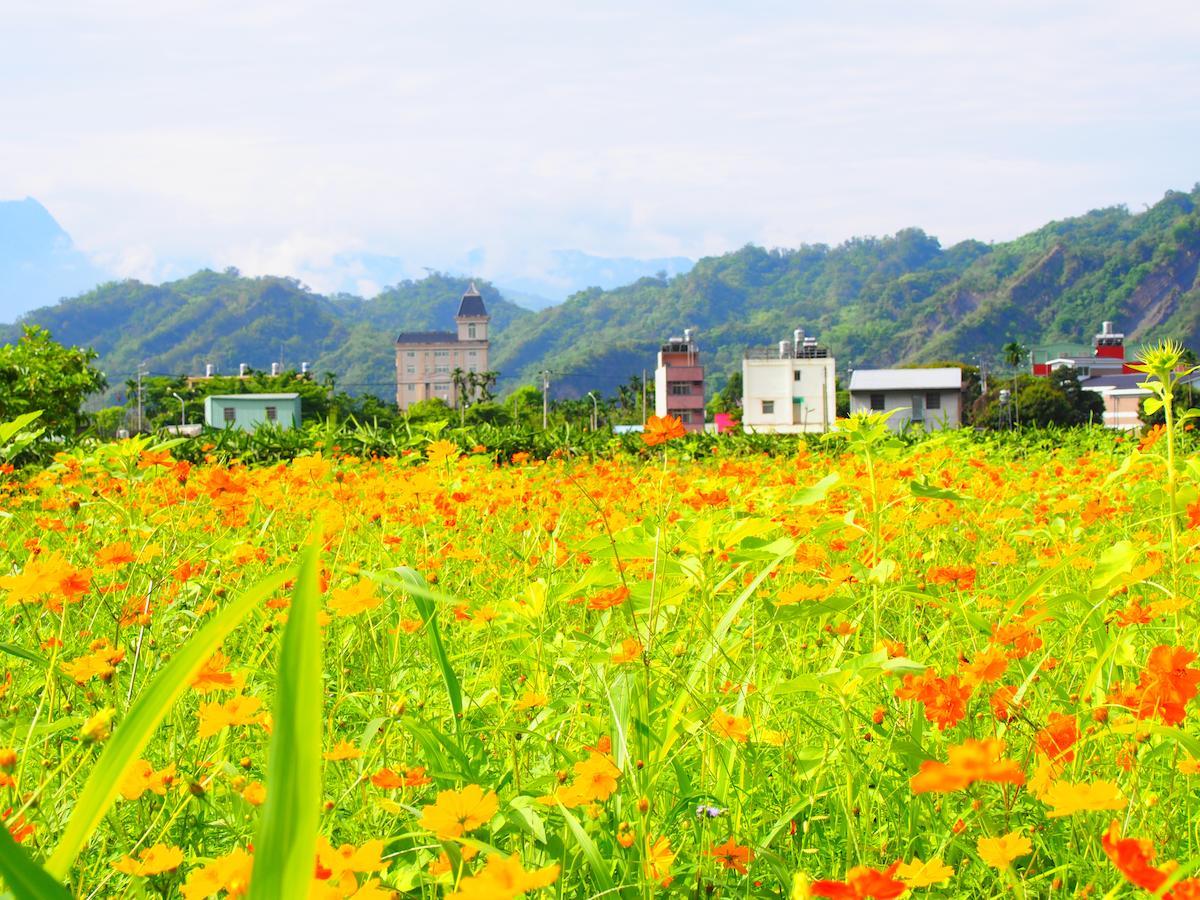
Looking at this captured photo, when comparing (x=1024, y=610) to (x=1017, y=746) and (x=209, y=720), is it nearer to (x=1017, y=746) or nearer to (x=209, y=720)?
(x=1017, y=746)

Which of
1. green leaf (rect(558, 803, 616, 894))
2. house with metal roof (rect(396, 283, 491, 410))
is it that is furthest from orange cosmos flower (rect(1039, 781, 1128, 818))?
house with metal roof (rect(396, 283, 491, 410))

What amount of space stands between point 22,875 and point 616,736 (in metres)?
0.76

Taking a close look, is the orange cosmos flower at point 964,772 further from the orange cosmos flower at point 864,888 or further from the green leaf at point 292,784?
the green leaf at point 292,784

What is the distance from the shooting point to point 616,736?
3.92 feet

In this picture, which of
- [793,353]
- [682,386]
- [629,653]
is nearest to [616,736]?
[629,653]

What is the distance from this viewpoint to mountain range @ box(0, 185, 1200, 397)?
317 ft

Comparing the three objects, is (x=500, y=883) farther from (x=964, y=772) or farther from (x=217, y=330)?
(x=217, y=330)

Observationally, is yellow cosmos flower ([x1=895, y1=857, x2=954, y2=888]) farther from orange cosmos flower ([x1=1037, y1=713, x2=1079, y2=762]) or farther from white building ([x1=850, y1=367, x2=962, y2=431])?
white building ([x1=850, y1=367, x2=962, y2=431])

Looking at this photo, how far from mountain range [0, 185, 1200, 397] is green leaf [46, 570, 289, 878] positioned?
91155 mm

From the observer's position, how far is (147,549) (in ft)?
5.77

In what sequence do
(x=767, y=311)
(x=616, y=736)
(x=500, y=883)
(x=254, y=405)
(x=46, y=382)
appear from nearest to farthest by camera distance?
(x=500, y=883), (x=616, y=736), (x=46, y=382), (x=254, y=405), (x=767, y=311)

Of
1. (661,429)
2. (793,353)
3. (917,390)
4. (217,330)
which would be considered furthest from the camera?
(217,330)

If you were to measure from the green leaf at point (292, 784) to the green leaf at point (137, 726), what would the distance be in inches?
1.7

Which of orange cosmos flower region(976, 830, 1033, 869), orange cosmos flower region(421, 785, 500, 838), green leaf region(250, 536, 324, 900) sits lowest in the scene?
Result: orange cosmos flower region(976, 830, 1033, 869)
